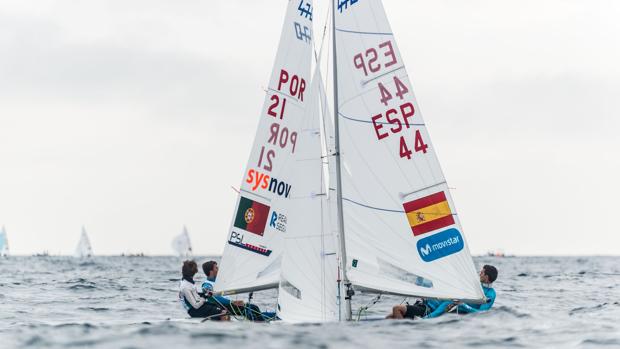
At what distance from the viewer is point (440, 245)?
14273mm

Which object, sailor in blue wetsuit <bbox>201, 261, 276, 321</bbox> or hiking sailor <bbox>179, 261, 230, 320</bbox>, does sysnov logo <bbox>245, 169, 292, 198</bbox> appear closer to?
sailor in blue wetsuit <bbox>201, 261, 276, 321</bbox>

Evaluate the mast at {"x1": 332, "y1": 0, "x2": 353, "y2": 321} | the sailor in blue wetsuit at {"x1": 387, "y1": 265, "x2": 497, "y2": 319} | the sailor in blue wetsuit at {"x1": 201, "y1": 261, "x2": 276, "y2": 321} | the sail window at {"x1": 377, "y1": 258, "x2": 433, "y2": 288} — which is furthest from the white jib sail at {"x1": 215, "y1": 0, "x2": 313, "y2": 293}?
the sail window at {"x1": 377, "y1": 258, "x2": 433, "y2": 288}

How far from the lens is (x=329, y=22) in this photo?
14711 mm

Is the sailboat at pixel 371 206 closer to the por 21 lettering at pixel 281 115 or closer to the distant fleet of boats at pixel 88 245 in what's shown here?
the por 21 lettering at pixel 281 115

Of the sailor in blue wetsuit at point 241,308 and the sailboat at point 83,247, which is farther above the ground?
the sailboat at point 83,247

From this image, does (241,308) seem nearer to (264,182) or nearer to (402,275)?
(264,182)

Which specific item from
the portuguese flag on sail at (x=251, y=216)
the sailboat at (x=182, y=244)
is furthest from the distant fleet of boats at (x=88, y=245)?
the portuguese flag on sail at (x=251, y=216)

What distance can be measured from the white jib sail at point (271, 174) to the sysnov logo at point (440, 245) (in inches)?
143

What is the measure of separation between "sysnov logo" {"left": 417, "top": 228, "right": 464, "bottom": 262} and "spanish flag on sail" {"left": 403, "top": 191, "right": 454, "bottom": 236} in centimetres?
17

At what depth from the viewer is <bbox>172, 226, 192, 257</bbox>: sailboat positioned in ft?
356

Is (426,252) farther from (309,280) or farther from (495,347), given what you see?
(495,347)

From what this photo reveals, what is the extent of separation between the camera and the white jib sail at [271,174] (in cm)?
1684

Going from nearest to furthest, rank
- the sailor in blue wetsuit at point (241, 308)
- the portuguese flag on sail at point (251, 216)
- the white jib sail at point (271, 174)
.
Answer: the sailor in blue wetsuit at point (241, 308) < the white jib sail at point (271, 174) < the portuguese flag on sail at point (251, 216)

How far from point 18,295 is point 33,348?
14.6 metres
